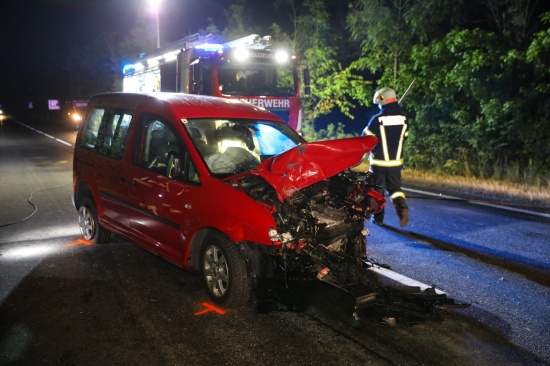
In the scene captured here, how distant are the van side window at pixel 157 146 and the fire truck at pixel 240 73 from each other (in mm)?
7556

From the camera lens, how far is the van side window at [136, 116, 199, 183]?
4.55 metres

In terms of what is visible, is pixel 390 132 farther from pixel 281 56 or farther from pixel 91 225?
→ pixel 281 56

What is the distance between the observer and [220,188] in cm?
407

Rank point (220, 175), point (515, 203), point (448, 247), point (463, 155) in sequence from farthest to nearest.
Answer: point (463, 155) < point (515, 203) < point (448, 247) < point (220, 175)

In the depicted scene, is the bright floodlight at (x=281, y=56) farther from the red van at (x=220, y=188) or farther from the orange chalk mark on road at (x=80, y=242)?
the orange chalk mark on road at (x=80, y=242)

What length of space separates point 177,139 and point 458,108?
1256 cm

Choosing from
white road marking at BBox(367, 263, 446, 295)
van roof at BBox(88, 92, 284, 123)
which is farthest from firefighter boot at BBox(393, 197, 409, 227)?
van roof at BBox(88, 92, 284, 123)

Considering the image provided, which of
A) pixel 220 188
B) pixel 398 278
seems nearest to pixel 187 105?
pixel 220 188

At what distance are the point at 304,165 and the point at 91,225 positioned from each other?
3.21 meters

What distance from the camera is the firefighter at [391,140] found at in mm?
6629

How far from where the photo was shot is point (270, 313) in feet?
13.2

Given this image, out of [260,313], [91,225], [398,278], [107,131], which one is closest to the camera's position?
[260,313]

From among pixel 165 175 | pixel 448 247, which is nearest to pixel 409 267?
pixel 448 247

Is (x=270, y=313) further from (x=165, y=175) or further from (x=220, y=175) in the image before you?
(x=165, y=175)
